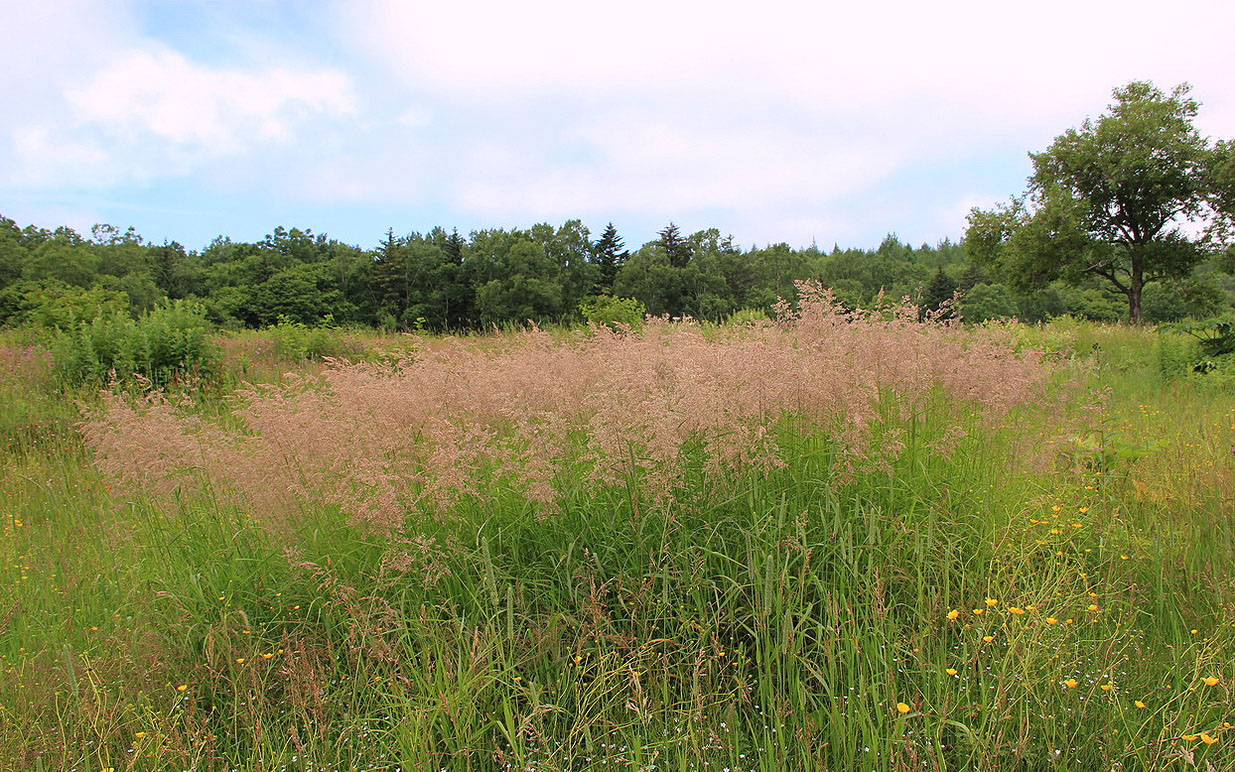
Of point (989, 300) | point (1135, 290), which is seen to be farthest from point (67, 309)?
point (989, 300)

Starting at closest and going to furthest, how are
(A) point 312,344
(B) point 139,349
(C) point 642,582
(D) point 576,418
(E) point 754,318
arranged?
(C) point 642,582
(D) point 576,418
(E) point 754,318
(B) point 139,349
(A) point 312,344

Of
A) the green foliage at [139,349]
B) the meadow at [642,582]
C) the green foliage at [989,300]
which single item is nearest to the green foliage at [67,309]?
the green foliage at [139,349]

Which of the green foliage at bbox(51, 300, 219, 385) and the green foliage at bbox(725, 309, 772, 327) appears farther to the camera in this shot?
the green foliage at bbox(51, 300, 219, 385)

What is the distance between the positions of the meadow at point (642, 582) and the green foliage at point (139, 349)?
18.0ft

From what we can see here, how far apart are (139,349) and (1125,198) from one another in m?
35.4

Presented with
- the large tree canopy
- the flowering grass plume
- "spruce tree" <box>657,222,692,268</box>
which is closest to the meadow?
the flowering grass plume

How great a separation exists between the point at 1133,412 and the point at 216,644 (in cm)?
818

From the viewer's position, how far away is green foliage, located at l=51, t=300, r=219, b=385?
845 cm

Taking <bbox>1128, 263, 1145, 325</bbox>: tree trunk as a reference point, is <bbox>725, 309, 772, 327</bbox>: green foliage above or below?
below

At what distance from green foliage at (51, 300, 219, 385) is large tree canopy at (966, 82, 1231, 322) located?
102ft

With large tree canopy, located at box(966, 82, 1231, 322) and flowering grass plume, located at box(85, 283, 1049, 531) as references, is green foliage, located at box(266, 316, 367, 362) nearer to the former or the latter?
flowering grass plume, located at box(85, 283, 1049, 531)

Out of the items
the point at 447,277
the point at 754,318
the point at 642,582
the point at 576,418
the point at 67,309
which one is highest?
the point at 447,277

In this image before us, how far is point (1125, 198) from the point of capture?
27656mm

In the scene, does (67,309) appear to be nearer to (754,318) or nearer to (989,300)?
(754,318)
